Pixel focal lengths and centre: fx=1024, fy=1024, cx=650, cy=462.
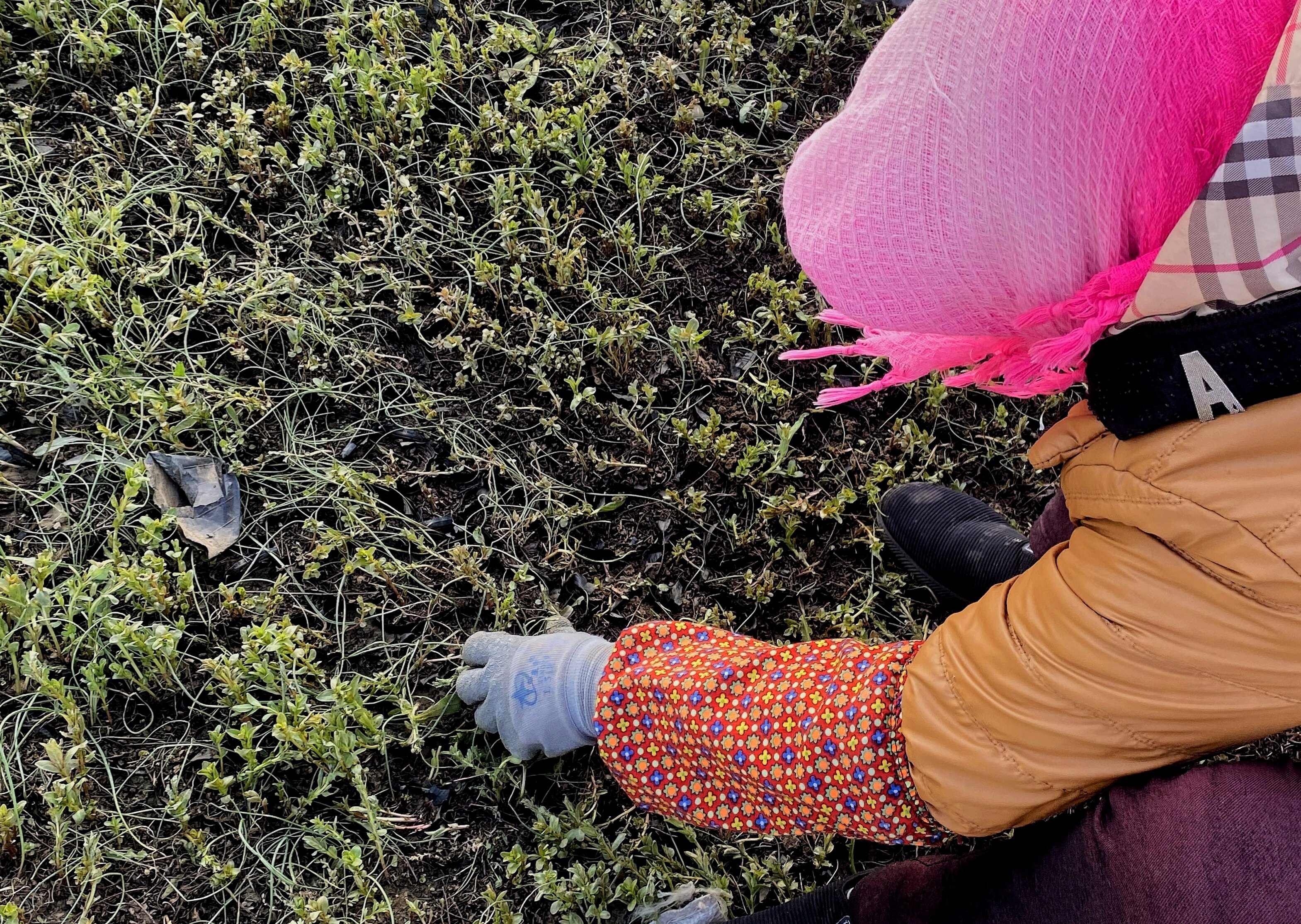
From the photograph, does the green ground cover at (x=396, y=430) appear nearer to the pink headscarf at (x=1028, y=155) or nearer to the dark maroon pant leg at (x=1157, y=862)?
the dark maroon pant leg at (x=1157, y=862)

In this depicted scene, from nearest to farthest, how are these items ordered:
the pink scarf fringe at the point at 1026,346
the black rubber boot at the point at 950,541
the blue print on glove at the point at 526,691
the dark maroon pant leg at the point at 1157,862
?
the pink scarf fringe at the point at 1026,346 < the dark maroon pant leg at the point at 1157,862 < the blue print on glove at the point at 526,691 < the black rubber boot at the point at 950,541

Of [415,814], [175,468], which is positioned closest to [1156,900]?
[415,814]

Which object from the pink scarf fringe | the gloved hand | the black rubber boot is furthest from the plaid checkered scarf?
the gloved hand

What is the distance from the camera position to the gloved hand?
5.45 ft

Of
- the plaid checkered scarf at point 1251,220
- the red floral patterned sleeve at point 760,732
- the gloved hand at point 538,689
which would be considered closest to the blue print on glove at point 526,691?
the gloved hand at point 538,689

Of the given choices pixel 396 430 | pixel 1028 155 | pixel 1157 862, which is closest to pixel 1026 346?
pixel 1028 155

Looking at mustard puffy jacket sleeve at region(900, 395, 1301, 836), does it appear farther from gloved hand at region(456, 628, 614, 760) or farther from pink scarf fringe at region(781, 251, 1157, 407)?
gloved hand at region(456, 628, 614, 760)

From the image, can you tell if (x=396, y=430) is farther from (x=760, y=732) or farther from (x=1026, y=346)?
(x=1026, y=346)

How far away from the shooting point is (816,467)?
208 centimetres

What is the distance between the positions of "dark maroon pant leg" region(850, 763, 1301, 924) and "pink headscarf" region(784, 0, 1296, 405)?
55 cm

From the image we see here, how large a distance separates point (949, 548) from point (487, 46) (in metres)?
1.52

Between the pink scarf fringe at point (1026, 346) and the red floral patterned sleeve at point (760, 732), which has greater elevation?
the pink scarf fringe at point (1026, 346)

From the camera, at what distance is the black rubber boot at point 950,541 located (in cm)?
191

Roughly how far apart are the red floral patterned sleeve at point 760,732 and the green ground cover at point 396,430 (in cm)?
17
